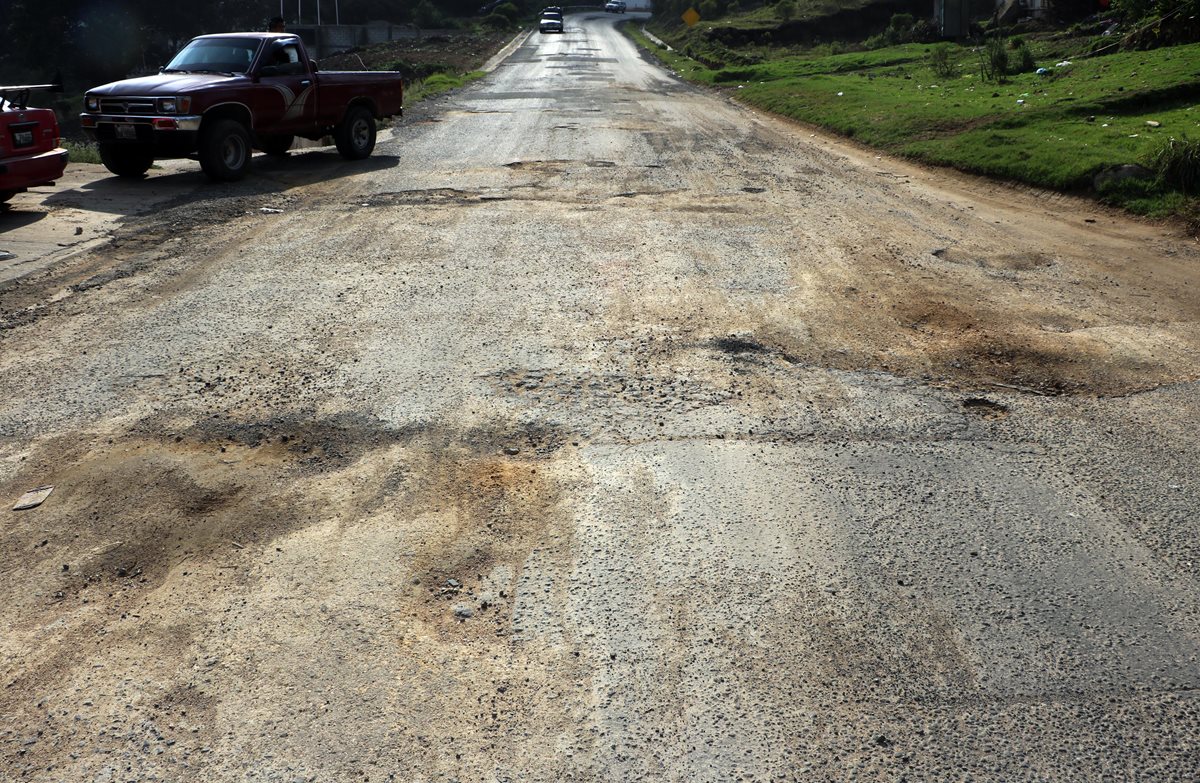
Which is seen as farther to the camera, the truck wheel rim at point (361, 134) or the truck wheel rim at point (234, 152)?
the truck wheel rim at point (361, 134)

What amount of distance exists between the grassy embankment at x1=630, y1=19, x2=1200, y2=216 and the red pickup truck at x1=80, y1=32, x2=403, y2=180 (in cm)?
854

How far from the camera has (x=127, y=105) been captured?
1307 cm

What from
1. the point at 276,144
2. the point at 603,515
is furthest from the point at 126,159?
the point at 603,515

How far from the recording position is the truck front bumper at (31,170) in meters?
10.8

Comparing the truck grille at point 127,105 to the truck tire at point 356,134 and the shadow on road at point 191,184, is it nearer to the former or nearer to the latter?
the shadow on road at point 191,184

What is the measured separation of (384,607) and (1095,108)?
14.8 m

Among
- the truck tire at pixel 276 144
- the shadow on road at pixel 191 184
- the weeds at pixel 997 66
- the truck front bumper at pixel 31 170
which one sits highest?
the weeds at pixel 997 66

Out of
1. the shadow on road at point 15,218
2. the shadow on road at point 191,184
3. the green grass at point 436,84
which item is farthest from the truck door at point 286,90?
the green grass at point 436,84

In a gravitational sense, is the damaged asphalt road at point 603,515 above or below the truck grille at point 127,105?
below

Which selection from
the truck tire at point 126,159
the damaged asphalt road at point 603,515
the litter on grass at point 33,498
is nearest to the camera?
the damaged asphalt road at point 603,515

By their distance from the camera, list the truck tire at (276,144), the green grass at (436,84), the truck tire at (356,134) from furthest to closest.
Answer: the green grass at (436,84), the truck tire at (356,134), the truck tire at (276,144)

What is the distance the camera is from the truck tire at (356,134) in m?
15.6

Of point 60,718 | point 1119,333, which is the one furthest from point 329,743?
point 1119,333

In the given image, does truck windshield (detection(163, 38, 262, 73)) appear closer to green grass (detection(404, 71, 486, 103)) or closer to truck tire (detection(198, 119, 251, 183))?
truck tire (detection(198, 119, 251, 183))
